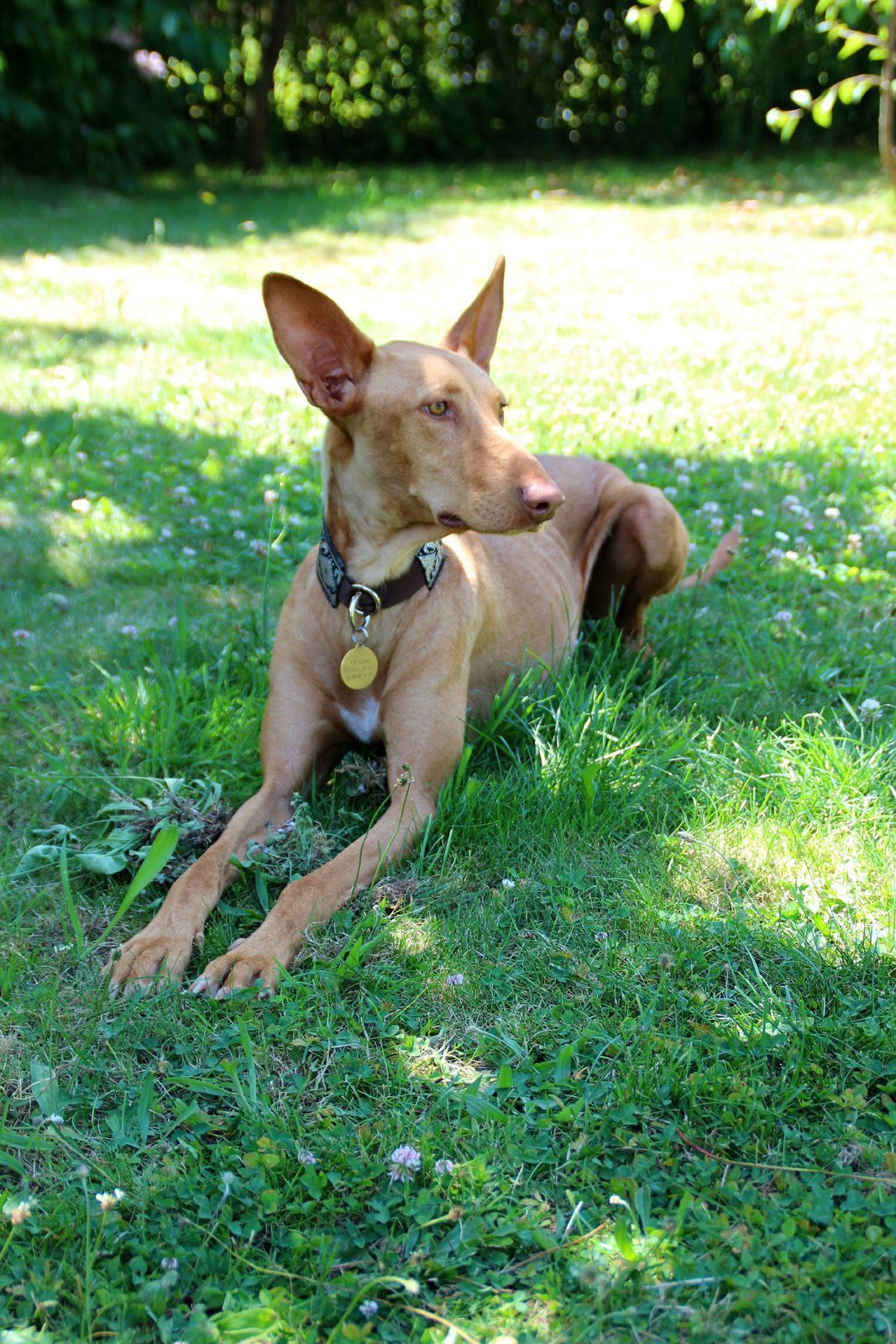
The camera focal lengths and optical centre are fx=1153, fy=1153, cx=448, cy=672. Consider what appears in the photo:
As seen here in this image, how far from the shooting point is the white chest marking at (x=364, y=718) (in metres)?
3.18

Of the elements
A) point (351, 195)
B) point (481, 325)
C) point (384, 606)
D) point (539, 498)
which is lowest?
point (384, 606)

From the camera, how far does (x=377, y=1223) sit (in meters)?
1.94

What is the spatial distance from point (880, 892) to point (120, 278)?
25.0 ft

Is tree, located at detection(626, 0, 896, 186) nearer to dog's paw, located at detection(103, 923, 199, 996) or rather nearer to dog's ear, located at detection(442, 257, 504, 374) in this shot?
dog's ear, located at detection(442, 257, 504, 374)

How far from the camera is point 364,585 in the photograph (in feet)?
10.3

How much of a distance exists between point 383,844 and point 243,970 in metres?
0.52

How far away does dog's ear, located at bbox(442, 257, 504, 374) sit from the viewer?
10.8ft

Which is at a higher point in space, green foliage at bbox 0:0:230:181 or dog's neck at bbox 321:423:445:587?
green foliage at bbox 0:0:230:181

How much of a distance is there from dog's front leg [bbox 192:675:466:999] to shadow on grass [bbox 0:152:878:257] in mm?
7572

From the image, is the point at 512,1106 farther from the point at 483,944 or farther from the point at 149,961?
the point at 149,961

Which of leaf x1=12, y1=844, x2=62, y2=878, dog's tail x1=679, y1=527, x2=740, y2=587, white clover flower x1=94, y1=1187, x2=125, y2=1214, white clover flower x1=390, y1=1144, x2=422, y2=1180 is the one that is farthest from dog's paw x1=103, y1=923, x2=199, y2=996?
→ dog's tail x1=679, y1=527, x2=740, y2=587

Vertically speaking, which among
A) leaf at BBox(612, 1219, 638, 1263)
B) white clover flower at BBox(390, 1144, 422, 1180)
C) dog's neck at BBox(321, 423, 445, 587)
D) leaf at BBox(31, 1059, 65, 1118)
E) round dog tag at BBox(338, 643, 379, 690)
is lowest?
leaf at BBox(612, 1219, 638, 1263)

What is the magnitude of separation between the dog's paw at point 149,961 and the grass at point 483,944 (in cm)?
6

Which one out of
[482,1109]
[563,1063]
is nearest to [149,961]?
[482,1109]
